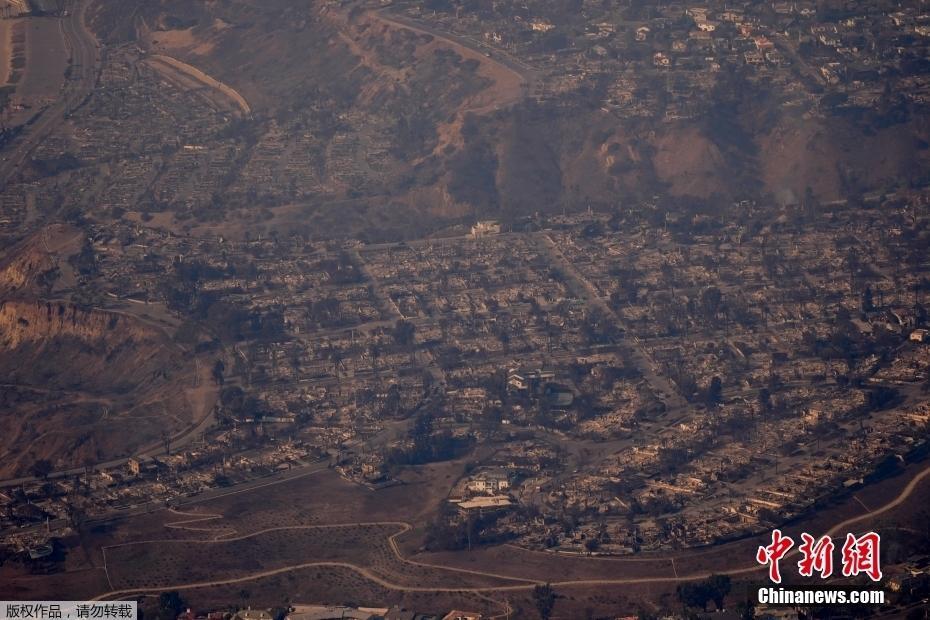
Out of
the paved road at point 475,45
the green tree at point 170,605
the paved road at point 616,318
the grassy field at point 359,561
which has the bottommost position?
the paved road at point 616,318

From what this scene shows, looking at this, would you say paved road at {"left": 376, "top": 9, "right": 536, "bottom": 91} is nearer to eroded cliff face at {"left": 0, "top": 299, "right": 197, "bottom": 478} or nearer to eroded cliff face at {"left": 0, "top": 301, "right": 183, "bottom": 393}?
eroded cliff face at {"left": 0, "top": 301, "right": 183, "bottom": 393}

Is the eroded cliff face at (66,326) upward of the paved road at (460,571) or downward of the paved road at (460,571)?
downward

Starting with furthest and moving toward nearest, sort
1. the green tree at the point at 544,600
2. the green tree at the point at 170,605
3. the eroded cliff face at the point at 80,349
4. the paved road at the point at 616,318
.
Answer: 1. the eroded cliff face at the point at 80,349
2. the paved road at the point at 616,318
3. the green tree at the point at 170,605
4. the green tree at the point at 544,600

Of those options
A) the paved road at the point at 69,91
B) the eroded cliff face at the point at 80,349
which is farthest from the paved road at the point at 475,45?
the eroded cliff face at the point at 80,349

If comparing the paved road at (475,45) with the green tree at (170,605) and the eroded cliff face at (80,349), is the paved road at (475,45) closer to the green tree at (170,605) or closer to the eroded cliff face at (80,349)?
the eroded cliff face at (80,349)

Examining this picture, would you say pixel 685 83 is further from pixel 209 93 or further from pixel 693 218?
pixel 209 93

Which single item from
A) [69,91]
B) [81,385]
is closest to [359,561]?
[81,385]

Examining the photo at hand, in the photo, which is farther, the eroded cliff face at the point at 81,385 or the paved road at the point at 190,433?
the eroded cliff face at the point at 81,385

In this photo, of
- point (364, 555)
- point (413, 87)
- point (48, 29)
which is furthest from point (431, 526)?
point (48, 29)

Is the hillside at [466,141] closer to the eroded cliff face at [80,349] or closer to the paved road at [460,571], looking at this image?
the eroded cliff face at [80,349]

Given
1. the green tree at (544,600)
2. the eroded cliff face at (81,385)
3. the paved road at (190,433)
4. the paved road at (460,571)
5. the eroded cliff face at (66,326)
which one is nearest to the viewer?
the green tree at (544,600)
